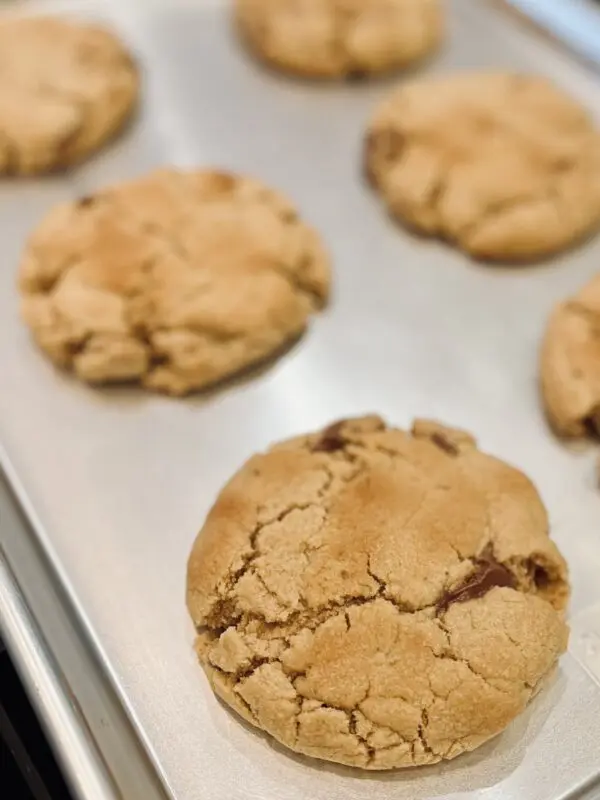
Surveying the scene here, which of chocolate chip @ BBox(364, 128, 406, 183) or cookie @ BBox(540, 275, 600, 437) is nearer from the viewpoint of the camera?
cookie @ BBox(540, 275, 600, 437)

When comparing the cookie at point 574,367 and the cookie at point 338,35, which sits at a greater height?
the cookie at point 338,35

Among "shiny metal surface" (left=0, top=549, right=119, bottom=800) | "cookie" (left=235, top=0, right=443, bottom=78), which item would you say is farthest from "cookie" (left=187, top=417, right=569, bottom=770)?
"cookie" (left=235, top=0, right=443, bottom=78)

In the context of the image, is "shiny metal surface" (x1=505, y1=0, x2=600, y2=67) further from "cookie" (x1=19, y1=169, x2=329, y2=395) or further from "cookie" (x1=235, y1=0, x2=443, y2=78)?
"cookie" (x1=19, y1=169, x2=329, y2=395)

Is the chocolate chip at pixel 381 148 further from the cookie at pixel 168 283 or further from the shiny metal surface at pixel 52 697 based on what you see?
the shiny metal surface at pixel 52 697

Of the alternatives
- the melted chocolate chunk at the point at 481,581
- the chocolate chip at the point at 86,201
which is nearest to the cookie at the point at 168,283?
the chocolate chip at the point at 86,201

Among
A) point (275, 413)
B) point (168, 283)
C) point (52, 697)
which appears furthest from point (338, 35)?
point (52, 697)

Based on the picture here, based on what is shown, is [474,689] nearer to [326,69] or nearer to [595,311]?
[595,311]
